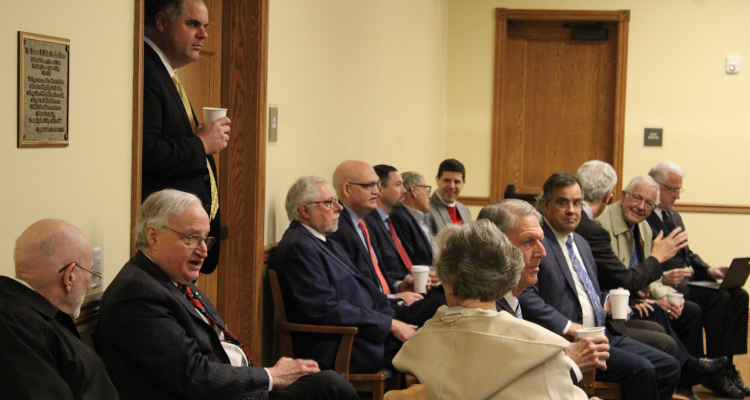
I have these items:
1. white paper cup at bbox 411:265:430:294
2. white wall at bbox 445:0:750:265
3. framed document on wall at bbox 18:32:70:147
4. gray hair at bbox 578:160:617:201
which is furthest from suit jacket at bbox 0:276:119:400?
white wall at bbox 445:0:750:265

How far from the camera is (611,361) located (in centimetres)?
332

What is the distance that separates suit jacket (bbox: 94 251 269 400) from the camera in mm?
2125

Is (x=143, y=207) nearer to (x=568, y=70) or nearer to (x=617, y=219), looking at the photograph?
(x=617, y=219)

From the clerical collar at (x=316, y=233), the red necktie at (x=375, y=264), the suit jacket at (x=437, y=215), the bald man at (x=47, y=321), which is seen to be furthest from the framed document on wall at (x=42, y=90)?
the suit jacket at (x=437, y=215)

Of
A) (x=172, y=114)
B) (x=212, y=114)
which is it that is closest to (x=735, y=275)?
(x=212, y=114)

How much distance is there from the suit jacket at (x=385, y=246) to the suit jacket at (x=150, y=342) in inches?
91.7

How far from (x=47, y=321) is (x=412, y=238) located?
3387 millimetres

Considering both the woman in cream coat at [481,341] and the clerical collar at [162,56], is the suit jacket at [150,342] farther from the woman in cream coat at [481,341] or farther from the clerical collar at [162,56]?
the clerical collar at [162,56]

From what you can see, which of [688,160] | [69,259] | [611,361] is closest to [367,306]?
[611,361]

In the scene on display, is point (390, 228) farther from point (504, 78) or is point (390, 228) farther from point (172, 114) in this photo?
point (504, 78)

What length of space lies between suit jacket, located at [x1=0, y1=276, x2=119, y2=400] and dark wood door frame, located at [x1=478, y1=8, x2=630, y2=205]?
6.63 m

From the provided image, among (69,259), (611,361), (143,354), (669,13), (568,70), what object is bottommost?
(611,361)

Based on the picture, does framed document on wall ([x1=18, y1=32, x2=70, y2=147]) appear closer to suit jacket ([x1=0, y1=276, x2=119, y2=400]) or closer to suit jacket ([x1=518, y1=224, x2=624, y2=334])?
suit jacket ([x1=0, y1=276, x2=119, y2=400])

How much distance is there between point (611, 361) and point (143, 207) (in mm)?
2075
